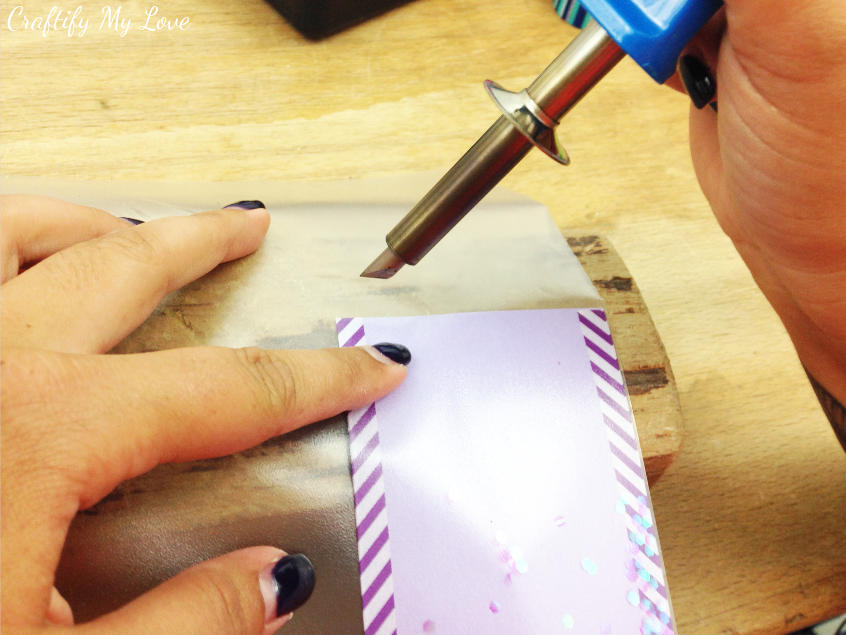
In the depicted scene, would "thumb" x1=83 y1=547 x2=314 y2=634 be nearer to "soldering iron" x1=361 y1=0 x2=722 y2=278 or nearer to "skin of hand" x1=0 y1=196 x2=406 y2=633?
"skin of hand" x1=0 y1=196 x2=406 y2=633

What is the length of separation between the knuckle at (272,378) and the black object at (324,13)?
49 cm

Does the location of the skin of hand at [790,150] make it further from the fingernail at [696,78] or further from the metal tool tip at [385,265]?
the metal tool tip at [385,265]

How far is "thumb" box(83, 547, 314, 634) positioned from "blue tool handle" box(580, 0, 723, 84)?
1.32 feet

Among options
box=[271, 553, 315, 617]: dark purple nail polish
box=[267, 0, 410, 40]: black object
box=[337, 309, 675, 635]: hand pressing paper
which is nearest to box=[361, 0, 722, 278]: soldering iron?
box=[337, 309, 675, 635]: hand pressing paper

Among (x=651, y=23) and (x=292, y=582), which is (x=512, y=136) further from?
(x=292, y=582)

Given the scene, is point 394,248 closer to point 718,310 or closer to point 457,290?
point 457,290

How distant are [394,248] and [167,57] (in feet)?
1.50

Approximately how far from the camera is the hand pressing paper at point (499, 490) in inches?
20.2

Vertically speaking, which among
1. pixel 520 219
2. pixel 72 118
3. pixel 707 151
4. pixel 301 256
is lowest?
pixel 72 118

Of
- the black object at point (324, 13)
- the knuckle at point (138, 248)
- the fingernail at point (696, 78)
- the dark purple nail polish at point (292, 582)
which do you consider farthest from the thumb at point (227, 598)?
the black object at point (324, 13)

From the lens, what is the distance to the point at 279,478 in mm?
513

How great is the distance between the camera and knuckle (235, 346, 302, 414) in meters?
0.49

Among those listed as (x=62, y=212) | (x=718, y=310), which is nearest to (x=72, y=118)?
(x=62, y=212)

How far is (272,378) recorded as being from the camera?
0.50m
